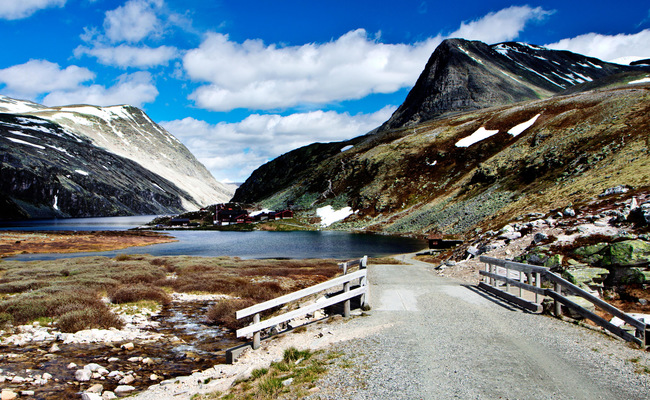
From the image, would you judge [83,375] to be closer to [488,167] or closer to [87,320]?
[87,320]

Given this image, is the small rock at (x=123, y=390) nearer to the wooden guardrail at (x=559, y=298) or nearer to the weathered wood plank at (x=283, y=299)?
the weathered wood plank at (x=283, y=299)

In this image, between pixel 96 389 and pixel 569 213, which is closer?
pixel 96 389

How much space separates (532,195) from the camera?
63.4 m

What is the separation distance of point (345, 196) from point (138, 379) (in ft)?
387

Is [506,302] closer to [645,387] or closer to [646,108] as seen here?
[645,387]

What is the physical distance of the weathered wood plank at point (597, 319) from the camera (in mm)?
→ 11352

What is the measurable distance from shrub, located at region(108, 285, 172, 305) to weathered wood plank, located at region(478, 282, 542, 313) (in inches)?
733

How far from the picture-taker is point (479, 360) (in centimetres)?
998

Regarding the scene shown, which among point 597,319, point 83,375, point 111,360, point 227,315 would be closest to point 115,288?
point 227,315

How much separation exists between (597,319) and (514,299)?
4561 mm

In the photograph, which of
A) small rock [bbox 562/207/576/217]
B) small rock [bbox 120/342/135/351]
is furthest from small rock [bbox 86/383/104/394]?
small rock [bbox 562/207/576/217]

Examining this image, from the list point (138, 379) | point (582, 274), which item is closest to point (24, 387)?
point (138, 379)

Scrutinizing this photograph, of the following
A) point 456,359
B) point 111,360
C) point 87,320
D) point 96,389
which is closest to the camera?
point 456,359

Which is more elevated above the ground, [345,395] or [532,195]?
[532,195]
